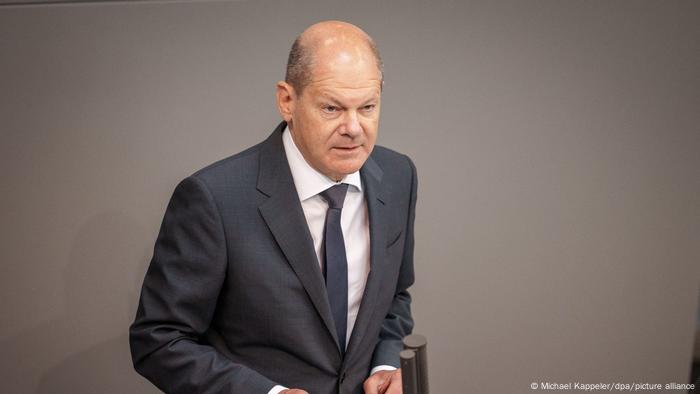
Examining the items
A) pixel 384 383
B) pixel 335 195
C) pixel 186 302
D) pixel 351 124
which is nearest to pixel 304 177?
pixel 335 195

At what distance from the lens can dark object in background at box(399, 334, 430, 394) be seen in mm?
944

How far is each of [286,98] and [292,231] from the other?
25 cm

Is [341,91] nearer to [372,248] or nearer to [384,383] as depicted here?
[372,248]

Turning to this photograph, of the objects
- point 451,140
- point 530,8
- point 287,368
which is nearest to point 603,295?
point 451,140

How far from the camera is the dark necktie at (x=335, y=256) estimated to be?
4.45 ft

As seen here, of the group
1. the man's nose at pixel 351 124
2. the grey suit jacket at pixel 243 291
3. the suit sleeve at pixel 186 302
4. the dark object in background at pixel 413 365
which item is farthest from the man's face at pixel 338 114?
the dark object in background at pixel 413 365

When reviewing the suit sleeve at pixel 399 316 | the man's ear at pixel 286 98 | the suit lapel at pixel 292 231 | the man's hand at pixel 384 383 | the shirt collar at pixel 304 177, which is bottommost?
the man's hand at pixel 384 383

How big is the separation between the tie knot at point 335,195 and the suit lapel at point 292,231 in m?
0.07

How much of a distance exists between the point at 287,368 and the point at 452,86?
98cm

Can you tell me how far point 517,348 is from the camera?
2.25 metres

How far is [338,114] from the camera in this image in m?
1.23

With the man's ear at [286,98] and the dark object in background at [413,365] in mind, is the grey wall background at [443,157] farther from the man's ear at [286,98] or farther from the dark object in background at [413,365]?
the dark object in background at [413,365]

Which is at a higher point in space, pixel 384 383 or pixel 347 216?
pixel 347 216

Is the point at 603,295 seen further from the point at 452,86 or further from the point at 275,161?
the point at 275,161
